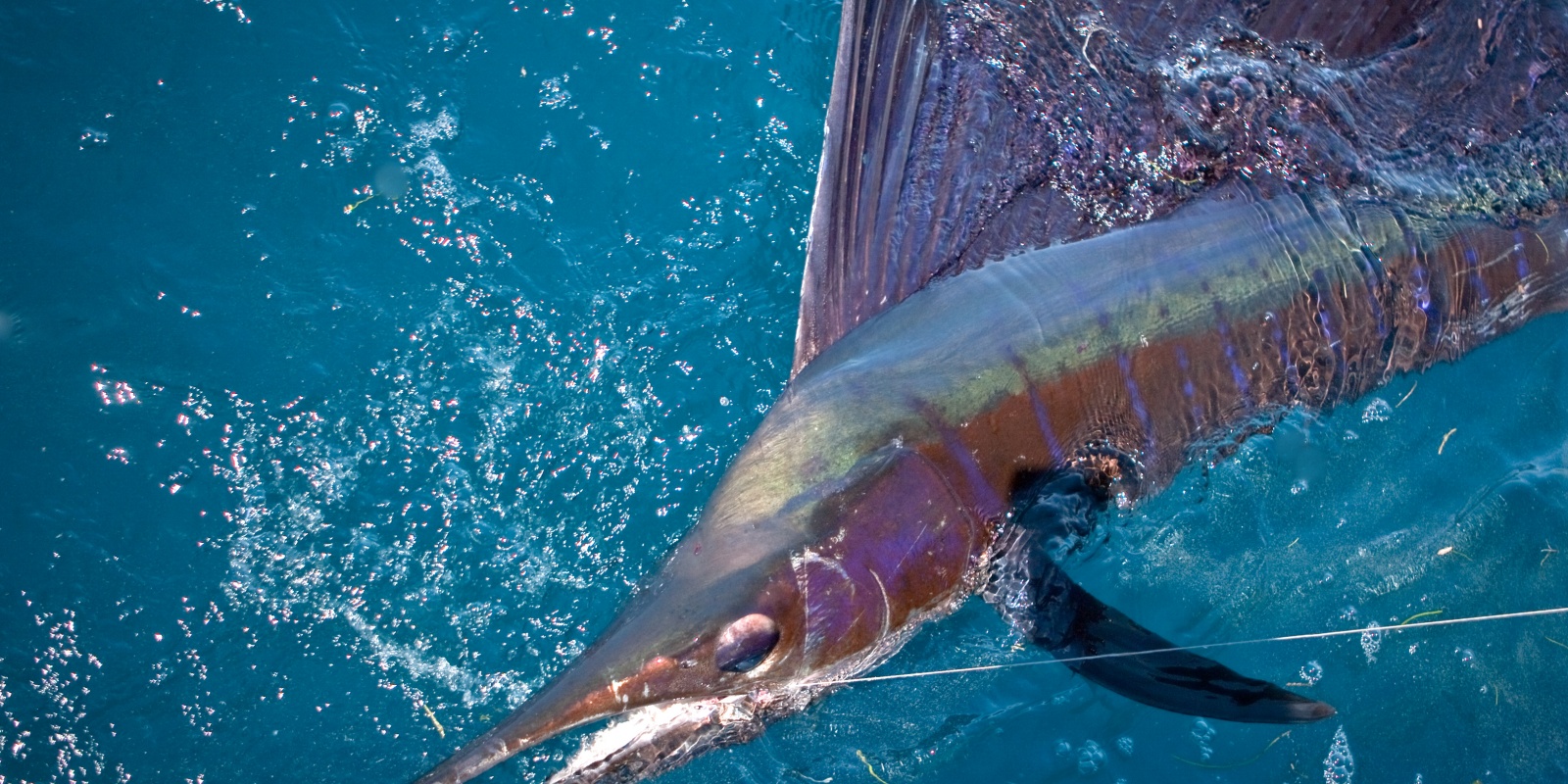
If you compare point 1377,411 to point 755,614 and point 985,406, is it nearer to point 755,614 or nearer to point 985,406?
point 985,406

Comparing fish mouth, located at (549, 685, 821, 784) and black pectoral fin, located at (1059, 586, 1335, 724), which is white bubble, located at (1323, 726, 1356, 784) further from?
fish mouth, located at (549, 685, 821, 784)

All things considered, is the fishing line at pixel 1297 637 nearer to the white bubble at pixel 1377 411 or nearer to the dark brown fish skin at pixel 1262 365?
the dark brown fish skin at pixel 1262 365

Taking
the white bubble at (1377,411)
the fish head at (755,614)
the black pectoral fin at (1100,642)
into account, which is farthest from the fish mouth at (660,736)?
the white bubble at (1377,411)

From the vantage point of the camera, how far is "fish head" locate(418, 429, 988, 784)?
1.98 meters

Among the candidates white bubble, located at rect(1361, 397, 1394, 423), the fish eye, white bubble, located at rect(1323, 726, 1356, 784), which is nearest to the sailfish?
the fish eye

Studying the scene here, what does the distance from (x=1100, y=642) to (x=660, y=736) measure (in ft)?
3.70

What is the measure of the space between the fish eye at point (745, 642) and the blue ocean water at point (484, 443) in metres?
0.55

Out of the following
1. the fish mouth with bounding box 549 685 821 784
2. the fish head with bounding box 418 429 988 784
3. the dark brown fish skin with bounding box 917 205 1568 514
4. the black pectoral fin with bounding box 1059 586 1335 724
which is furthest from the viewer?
the dark brown fish skin with bounding box 917 205 1568 514

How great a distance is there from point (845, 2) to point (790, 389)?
124 cm

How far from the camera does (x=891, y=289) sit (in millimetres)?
2670

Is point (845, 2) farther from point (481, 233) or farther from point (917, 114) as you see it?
point (481, 233)

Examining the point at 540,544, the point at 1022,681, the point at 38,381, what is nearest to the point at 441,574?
the point at 540,544

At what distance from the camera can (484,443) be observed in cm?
284

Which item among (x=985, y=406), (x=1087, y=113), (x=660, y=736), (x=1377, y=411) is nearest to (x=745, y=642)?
(x=660, y=736)
